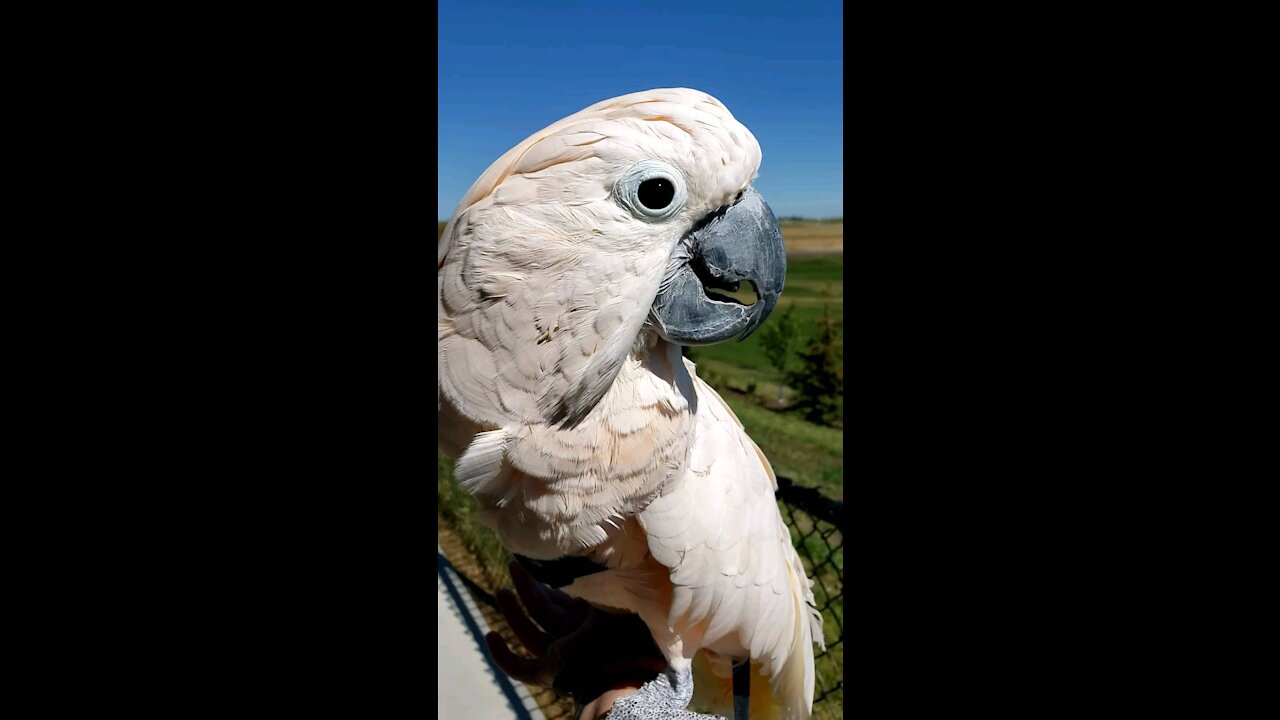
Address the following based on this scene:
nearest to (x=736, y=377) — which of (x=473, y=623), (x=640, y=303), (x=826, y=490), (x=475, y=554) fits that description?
(x=826, y=490)

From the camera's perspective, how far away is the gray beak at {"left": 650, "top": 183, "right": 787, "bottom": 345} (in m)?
1.06

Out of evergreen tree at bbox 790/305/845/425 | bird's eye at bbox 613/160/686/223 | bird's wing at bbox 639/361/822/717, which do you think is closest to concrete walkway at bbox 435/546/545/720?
bird's wing at bbox 639/361/822/717

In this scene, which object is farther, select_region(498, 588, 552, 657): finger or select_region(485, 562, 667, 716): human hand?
select_region(498, 588, 552, 657): finger

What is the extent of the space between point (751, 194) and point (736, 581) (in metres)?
0.68

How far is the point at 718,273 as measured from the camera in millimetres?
1074

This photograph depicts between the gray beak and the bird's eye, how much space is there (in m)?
0.08

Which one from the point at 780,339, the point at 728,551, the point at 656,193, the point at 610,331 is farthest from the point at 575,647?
the point at 780,339

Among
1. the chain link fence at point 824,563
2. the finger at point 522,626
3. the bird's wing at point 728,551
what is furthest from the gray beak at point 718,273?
the chain link fence at point 824,563

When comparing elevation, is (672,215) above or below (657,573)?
above

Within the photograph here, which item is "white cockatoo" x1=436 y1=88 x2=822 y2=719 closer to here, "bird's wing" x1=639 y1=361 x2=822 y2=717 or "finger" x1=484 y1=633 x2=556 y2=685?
"bird's wing" x1=639 y1=361 x2=822 y2=717

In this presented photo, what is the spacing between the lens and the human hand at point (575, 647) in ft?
4.43

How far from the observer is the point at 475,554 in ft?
13.8

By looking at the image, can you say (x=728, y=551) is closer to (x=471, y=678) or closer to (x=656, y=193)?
(x=656, y=193)

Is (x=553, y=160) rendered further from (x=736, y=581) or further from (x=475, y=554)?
(x=475, y=554)
